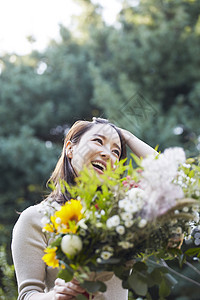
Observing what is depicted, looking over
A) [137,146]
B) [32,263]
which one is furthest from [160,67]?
[32,263]

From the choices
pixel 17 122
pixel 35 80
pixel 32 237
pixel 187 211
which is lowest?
pixel 17 122

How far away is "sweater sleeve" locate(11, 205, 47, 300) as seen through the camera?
1.34 metres

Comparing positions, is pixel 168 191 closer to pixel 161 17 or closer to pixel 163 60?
pixel 163 60

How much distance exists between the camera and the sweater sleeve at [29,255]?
1.34 m

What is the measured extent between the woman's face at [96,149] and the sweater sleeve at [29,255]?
263 mm

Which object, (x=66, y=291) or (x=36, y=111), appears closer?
(x=66, y=291)

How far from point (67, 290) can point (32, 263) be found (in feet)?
0.83

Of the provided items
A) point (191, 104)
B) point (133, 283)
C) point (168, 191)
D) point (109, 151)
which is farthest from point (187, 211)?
point (191, 104)

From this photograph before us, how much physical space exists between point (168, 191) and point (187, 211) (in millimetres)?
128

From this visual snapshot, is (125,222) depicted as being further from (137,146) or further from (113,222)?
(137,146)

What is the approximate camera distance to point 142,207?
1046mm

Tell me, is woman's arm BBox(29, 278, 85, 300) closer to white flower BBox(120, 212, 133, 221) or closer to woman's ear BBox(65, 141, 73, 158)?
white flower BBox(120, 212, 133, 221)

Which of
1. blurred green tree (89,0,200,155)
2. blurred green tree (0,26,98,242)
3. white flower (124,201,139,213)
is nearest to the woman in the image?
white flower (124,201,139,213)

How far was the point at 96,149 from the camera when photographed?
1480 millimetres
